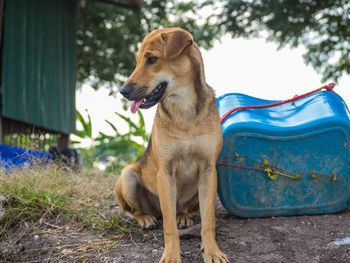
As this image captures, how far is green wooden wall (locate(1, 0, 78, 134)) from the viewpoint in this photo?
7.12 m

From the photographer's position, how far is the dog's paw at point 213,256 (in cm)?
255

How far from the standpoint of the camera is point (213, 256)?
8.46 feet

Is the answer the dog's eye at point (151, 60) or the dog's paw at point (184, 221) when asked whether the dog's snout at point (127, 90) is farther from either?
the dog's paw at point (184, 221)

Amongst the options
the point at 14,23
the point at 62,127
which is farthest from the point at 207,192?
the point at 62,127

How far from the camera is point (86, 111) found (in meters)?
7.58

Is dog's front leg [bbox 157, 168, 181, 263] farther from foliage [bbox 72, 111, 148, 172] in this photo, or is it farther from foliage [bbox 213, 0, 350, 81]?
foliage [bbox 213, 0, 350, 81]

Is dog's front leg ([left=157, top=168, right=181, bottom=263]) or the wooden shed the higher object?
the wooden shed

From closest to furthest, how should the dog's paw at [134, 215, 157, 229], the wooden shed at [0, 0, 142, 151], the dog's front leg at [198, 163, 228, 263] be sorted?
1. the dog's front leg at [198, 163, 228, 263]
2. the dog's paw at [134, 215, 157, 229]
3. the wooden shed at [0, 0, 142, 151]

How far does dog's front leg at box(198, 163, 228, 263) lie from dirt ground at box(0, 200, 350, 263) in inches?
6.8

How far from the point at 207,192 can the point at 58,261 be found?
1.34 metres

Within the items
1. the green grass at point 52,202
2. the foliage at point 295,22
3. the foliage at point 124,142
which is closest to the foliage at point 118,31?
the foliage at point 295,22

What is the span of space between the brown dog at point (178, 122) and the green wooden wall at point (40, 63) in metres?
5.29

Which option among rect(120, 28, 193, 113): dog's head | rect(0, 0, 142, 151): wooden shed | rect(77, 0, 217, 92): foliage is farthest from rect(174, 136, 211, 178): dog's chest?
rect(77, 0, 217, 92): foliage

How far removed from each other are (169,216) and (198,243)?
0.56 meters
